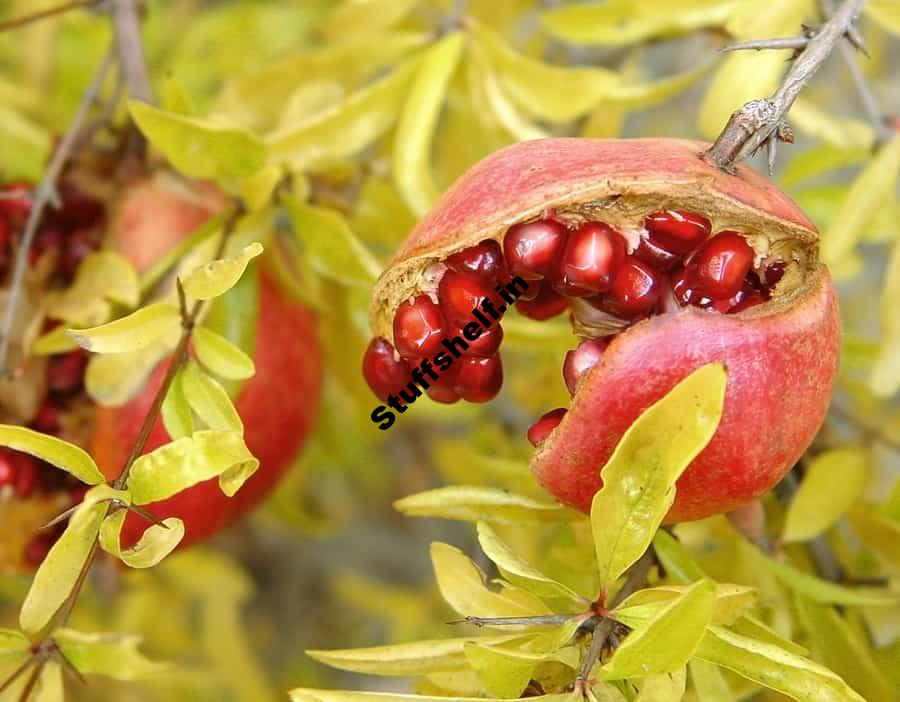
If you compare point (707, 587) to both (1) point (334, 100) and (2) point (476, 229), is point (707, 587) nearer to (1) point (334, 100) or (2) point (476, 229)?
(2) point (476, 229)

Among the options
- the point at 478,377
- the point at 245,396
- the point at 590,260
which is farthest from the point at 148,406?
the point at 590,260

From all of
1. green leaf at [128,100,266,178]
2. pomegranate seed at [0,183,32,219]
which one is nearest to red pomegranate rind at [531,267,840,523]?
green leaf at [128,100,266,178]

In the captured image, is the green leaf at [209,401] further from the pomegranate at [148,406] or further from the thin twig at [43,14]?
the thin twig at [43,14]

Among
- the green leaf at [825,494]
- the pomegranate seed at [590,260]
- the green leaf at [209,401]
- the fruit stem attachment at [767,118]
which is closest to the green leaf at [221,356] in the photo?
the green leaf at [209,401]

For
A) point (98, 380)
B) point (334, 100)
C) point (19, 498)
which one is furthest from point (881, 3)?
point (19, 498)

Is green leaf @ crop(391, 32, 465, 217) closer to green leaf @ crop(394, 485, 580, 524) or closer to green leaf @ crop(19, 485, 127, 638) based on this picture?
green leaf @ crop(394, 485, 580, 524)

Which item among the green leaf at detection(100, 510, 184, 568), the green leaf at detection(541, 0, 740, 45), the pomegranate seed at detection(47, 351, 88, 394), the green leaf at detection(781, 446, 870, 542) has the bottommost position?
the green leaf at detection(781, 446, 870, 542)
